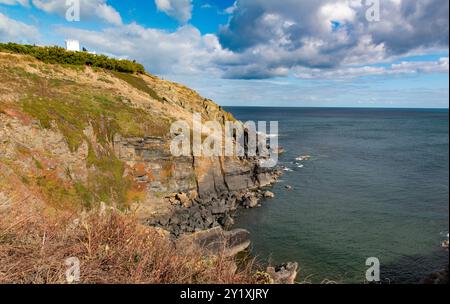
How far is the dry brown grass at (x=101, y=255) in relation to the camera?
7.30 meters

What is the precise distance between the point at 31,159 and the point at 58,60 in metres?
31.0

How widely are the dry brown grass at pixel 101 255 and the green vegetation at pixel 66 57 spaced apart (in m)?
56.5

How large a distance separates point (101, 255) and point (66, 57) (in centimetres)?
5978

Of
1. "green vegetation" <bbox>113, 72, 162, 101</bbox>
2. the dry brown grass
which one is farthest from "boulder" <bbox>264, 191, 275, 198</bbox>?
the dry brown grass

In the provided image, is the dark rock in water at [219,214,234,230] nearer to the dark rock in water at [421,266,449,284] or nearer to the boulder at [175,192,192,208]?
the boulder at [175,192,192,208]

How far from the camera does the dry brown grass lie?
23.9 ft

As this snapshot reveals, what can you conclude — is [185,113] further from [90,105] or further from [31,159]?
[31,159]

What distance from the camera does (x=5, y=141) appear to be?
33.0m

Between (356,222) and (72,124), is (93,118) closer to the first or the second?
(72,124)

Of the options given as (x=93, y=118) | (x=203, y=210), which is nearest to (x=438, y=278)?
(x=203, y=210)

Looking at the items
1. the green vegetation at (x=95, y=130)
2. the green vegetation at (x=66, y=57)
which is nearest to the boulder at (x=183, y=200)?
the green vegetation at (x=95, y=130)

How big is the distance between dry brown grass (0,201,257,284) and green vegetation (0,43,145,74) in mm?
56523

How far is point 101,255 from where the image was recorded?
801 centimetres
